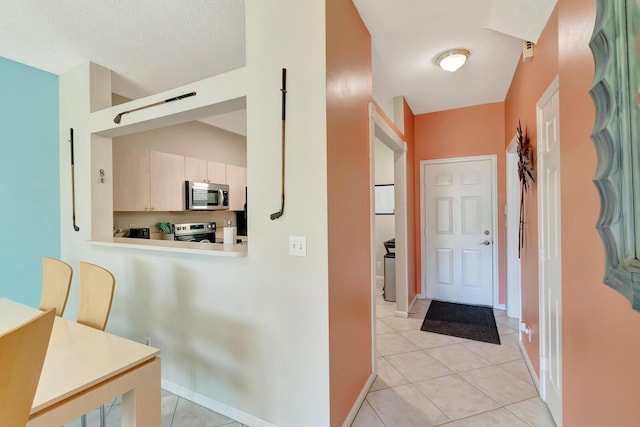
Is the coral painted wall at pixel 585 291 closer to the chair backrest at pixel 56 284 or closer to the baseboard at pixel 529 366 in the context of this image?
the baseboard at pixel 529 366

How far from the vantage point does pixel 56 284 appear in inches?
72.5

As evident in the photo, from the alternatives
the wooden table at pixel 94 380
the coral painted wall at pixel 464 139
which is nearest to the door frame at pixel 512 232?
the coral painted wall at pixel 464 139

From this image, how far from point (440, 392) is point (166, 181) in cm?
366

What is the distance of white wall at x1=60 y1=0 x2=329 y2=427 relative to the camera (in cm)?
153

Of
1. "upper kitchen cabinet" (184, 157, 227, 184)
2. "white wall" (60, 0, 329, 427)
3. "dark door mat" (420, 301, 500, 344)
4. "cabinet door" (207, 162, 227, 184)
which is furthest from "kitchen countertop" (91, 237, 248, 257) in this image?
"dark door mat" (420, 301, 500, 344)

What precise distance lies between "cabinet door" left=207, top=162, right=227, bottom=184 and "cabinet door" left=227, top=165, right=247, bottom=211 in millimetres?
94

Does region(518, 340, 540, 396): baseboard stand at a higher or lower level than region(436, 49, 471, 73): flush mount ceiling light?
lower

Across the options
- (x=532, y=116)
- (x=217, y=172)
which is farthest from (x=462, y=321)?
(x=217, y=172)

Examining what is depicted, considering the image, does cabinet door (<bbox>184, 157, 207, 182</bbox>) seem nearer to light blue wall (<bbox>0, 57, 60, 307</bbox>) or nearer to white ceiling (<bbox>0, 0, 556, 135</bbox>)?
white ceiling (<bbox>0, 0, 556, 135</bbox>)

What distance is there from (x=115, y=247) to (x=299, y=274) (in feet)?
5.90

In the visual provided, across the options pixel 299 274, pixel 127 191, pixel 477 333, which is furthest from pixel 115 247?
pixel 477 333

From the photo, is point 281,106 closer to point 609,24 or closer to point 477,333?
point 609,24

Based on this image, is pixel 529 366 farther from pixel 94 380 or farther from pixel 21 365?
pixel 21 365

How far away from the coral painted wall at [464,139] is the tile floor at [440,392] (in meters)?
1.44
